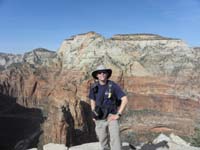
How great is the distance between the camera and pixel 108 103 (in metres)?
6.72

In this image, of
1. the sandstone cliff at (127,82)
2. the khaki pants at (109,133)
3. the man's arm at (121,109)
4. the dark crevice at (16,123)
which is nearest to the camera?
the man's arm at (121,109)

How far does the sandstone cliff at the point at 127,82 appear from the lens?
174 feet

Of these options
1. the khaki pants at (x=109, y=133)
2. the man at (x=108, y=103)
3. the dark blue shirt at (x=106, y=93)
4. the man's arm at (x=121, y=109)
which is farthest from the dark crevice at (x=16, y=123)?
the man's arm at (x=121, y=109)

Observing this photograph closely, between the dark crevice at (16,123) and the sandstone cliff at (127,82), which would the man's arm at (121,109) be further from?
the dark crevice at (16,123)

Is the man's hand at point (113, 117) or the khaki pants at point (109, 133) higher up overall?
the man's hand at point (113, 117)

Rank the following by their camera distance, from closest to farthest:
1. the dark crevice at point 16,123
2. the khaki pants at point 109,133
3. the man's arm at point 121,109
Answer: the man's arm at point 121,109, the khaki pants at point 109,133, the dark crevice at point 16,123

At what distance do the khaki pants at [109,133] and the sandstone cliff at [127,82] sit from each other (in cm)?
2843

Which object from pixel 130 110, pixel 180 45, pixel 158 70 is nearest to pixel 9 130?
pixel 130 110

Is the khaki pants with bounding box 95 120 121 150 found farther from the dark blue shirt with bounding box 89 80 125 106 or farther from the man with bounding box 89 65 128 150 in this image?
the dark blue shirt with bounding box 89 80 125 106

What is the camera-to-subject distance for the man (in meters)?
6.62

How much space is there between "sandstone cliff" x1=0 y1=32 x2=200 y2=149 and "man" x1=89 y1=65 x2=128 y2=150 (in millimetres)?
28767

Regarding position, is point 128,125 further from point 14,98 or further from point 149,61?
point 14,98

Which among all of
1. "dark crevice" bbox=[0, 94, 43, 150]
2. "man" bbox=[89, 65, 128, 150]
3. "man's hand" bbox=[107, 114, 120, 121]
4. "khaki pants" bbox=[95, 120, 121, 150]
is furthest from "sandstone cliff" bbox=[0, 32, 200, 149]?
"man's hand" bbox=[107, 114, 120, 121]

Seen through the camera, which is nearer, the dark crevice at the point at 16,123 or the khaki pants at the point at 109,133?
the khaki pants at the point at 109,133
